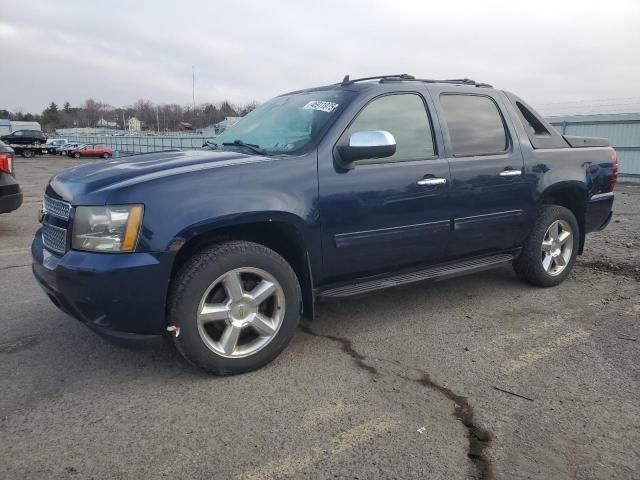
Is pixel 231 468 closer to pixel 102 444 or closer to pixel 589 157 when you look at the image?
pixel 102 444

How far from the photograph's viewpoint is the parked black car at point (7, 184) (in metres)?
6.86

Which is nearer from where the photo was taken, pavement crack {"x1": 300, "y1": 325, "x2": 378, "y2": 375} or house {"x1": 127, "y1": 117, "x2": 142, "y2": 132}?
pavement crack {"x1": 300, "y1": 325, "x2": 378, "y2": 375}

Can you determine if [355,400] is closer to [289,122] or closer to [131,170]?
[131,170]

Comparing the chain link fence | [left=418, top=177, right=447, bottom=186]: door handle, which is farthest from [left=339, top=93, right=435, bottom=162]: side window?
the chain link fence

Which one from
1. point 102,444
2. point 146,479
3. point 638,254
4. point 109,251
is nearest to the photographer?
point 146,479

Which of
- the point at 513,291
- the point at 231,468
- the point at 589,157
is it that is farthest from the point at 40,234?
the point at 589,157

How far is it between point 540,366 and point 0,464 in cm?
294

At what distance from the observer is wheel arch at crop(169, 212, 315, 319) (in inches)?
116

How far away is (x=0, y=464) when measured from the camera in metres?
2.26

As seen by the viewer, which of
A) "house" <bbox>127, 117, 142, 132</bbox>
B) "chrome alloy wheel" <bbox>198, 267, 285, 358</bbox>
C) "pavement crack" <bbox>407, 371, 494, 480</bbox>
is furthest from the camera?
"house" <bbox>127, 117, 142, 132</bbox>

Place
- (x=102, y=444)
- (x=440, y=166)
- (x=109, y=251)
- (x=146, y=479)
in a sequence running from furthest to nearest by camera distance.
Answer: (x=440, y=166), (x=109, y=251), (x=102, y=444), (x=146, y=479)

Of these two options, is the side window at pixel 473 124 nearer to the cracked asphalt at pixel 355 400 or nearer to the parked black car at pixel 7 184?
the cracked asphalt at pixel 355 400

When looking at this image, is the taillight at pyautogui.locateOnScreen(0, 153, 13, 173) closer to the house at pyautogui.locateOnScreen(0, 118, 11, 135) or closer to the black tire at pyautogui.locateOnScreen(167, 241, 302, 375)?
the black tire at pyautogui.locateOnScreen(167, 241, 302, 375)

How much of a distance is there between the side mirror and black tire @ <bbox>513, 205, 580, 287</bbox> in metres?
2.00
